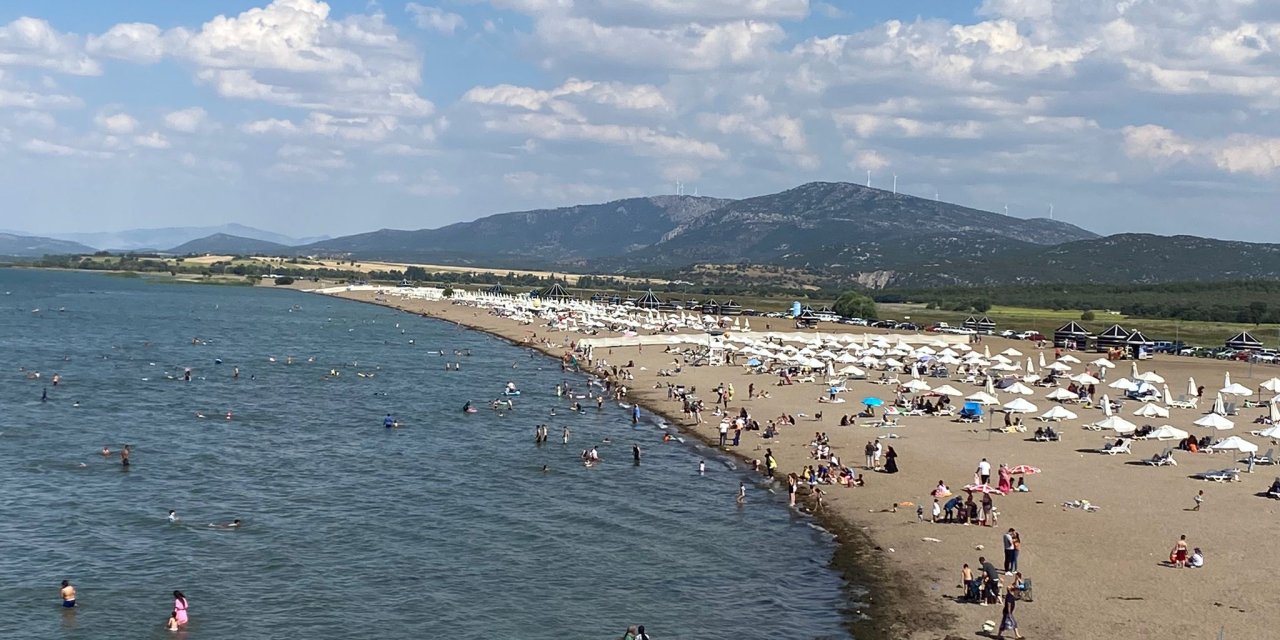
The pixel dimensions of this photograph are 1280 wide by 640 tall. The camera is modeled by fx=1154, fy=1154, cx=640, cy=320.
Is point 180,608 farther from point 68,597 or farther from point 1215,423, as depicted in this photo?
point 1215,423

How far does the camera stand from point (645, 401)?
57312mm

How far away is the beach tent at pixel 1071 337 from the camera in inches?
3310

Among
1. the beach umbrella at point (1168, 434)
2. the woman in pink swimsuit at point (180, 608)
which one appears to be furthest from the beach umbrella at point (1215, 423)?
the woman in pink swimsuit at point (180, 608)

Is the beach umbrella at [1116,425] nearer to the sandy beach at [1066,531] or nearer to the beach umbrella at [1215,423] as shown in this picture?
the sandy beach at [1066,531]

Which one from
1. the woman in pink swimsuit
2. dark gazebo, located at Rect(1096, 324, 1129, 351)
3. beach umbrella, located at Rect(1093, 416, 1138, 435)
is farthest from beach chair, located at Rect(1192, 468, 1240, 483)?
dark gazebo, located at Rect(1096, 324, 1129, 351)

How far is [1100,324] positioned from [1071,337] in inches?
1026

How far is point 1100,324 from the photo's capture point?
108688 millimetres

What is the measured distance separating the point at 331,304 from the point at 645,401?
100639 millimetres

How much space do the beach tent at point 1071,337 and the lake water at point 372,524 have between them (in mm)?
43523

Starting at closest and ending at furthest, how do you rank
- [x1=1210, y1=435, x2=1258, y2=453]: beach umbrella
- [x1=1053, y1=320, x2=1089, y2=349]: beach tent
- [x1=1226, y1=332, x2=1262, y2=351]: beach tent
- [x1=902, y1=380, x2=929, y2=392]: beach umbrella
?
[x1=1210, y1=435, x2=1258, y2=453]: beach umbrella
[x1=902, y1=380, x2=929, y2=392]: beach umbrella
[x1=1226, y1=332, x2=1262, y2=351]: beach tent
[x1=1053, y1=320, x2=1089, y2=349]: beach tent

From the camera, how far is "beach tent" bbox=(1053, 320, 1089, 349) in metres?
84.1

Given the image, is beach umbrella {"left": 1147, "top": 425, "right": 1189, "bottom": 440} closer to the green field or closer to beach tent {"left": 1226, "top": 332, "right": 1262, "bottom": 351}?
beach tent {"left": 1226, "top": 332, "right": 1262, "bottom": 351}

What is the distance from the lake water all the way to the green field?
62.1 metres

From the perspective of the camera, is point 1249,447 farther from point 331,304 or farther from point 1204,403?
point 331,304
